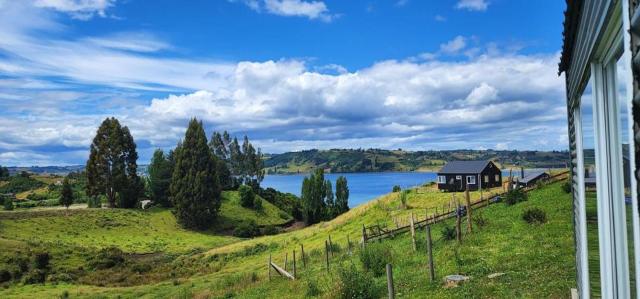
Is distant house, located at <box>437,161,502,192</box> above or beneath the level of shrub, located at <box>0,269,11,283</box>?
above

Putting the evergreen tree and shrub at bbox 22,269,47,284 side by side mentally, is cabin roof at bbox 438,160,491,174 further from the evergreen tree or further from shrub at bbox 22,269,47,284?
shrub at bbox 22,269,47,284

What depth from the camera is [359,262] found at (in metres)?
22.9

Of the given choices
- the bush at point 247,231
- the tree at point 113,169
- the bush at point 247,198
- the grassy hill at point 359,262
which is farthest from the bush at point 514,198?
the tree at point 113,169

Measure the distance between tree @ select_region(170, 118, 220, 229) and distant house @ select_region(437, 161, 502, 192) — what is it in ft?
109

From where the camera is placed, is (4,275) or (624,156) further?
(4,275)

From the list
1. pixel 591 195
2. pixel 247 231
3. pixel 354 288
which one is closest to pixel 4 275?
pixel 247 231

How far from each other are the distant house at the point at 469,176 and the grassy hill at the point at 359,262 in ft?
10.8

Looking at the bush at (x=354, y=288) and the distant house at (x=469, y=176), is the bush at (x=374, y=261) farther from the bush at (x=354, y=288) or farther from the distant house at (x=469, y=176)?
the distant house at (x=469, y=176)

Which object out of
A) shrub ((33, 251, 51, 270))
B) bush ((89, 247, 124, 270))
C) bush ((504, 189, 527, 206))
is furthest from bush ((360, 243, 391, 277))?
shrub ((33, 251, 51, 270))

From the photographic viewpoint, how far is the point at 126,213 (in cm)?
6838

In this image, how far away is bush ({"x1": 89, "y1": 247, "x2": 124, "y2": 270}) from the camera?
43562 millimetres

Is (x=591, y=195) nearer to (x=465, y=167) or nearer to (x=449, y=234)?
(x=449, y=234)

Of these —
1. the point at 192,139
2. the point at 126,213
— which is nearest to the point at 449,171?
the point at 192,139

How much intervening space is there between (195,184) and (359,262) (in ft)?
169
